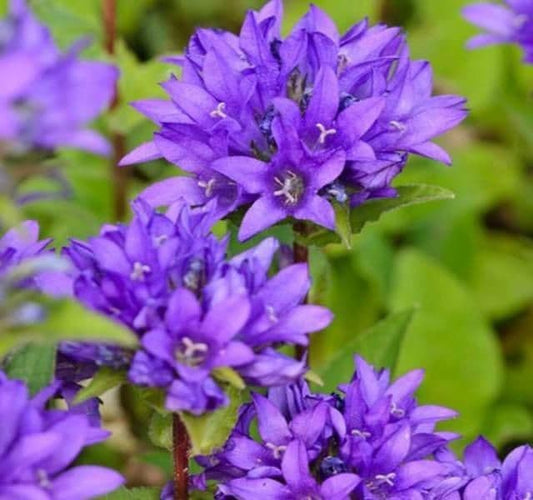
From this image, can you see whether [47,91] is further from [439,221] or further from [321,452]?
[439,221]

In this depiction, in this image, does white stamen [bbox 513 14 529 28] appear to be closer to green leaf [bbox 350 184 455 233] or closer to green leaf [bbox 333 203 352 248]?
green leaf [bbox 350 184 455 233]

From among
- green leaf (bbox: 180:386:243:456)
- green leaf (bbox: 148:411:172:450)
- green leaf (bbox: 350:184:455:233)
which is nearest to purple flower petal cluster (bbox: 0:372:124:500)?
green leaf (bbox: 180:386:243:456)

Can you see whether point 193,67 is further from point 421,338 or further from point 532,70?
point 532,70

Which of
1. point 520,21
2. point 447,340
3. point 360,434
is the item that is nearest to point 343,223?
point 360,434

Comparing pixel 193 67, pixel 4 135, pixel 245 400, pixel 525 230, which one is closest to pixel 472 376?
pixel 525 230

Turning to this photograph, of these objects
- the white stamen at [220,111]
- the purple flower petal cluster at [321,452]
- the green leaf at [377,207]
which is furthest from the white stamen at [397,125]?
the purple flower petal cluster at [321,452]
